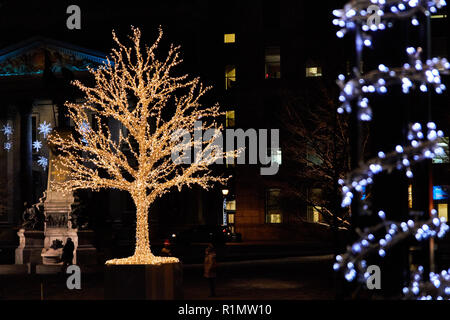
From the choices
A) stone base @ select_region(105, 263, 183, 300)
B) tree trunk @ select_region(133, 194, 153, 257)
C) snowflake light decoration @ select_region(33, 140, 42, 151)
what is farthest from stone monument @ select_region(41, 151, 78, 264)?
snowflake light decoration @ select_region(33, 140, 42, 151)

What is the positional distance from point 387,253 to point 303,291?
13.0 meters

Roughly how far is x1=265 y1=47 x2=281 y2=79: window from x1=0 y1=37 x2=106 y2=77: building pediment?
48.5 ft

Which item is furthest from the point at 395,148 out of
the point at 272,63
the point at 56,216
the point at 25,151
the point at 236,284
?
the point at 25,151

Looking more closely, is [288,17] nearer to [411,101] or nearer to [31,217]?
[31,217]

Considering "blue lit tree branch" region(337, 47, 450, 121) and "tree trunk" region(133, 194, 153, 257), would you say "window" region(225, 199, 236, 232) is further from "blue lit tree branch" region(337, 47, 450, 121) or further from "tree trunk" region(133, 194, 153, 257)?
"blue lit tree branch" region(337, 47, 450, 121)

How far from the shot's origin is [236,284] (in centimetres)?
2148

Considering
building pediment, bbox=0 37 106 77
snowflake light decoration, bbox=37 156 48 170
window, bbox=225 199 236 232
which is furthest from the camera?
snowflake light decoration, bbox=37 156 48 170

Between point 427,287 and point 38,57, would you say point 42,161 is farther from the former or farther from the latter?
point 427,287

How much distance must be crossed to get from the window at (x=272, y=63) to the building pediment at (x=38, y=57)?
14.8 meters

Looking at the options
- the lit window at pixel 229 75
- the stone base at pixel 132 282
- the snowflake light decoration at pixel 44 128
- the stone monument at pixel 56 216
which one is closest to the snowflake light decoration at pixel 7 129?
the snowflake light decoration at pixel 44 128

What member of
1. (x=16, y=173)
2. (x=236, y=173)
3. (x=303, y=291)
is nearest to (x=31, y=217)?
(x=303, y=291)

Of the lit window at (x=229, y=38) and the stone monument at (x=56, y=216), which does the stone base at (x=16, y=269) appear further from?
the lit window at (x=229, y=38)

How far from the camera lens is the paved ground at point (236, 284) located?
18.7 m

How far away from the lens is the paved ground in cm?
1867
